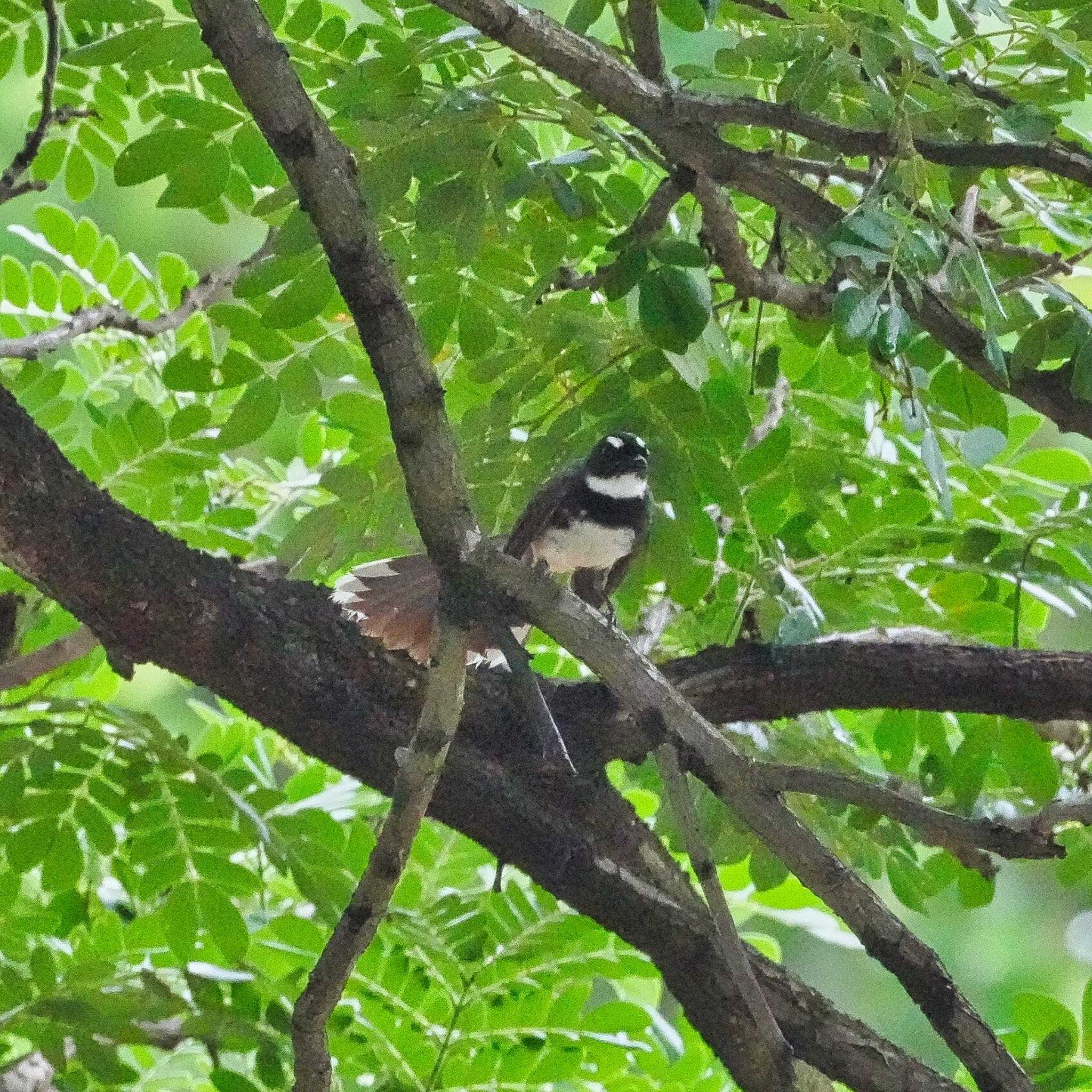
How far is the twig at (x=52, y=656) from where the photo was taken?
2.58 m

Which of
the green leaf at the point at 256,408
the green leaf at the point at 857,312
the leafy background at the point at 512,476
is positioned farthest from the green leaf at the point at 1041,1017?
the green leaf at the point at 256,408

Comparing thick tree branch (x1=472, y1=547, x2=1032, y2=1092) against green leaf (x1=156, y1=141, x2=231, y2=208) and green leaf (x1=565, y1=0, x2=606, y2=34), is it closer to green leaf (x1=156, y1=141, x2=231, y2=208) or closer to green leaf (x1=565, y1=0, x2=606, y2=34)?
green leaf (x1=156, y1=141, x2=231, y2=208)

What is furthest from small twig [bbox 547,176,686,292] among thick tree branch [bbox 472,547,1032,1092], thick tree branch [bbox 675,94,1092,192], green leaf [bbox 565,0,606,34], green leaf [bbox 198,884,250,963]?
green leaf [bbox 198,884,250,963]

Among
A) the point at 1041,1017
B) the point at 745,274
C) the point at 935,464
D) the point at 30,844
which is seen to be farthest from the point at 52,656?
the point at 1041,1017

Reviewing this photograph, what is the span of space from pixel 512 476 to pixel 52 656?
0.95 m

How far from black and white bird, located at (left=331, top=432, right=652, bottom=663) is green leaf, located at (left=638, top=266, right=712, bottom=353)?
35cm

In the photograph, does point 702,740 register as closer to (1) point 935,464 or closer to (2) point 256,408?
(1) point 935,464

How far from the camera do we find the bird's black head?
7.38 feet

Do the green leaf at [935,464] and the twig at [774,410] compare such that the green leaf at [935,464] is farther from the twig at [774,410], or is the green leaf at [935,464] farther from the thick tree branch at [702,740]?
the twig at [774,410]

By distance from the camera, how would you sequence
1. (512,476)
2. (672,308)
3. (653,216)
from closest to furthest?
(672,308) < (653,216) < (512,476)

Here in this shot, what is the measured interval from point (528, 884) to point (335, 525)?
842 millimetres

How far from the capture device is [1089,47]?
6.02 ft

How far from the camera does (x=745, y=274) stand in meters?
2.22

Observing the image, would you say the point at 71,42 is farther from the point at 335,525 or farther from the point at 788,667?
the point at 788,667
